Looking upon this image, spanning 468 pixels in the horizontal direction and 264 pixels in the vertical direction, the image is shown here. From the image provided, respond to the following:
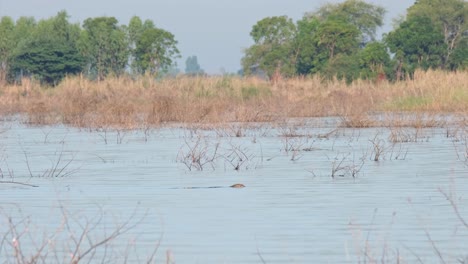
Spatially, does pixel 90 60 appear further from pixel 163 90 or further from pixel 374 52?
A: pixel 163 90

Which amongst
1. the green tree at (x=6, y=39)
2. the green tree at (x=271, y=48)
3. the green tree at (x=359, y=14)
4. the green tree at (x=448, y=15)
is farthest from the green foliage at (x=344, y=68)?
the green tree at (x=359, y=14)

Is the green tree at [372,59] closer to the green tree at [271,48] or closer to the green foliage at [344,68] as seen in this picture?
the green foliage at [344,68]

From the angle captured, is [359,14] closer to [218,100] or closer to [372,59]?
[372,59]

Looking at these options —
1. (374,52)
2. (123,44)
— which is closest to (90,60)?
(123,44)

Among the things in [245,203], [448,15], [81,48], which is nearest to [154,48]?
[81,48]

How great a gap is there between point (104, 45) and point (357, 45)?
43.2 ft

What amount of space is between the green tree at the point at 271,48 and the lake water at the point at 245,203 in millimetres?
49181

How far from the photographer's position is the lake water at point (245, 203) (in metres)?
7.02

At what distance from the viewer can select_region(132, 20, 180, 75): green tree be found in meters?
61.6

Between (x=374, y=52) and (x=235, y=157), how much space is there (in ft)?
129

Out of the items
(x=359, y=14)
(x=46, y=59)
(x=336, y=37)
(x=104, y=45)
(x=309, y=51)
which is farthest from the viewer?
(x=359, y=14)

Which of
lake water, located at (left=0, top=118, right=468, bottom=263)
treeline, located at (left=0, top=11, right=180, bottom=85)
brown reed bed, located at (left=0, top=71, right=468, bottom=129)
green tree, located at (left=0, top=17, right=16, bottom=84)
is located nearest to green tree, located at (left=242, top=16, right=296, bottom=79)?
treeline, located at (left=0, top=11, right=180, bottom=85)

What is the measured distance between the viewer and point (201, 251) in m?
7.07

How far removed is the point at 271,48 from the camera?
73.1 m
